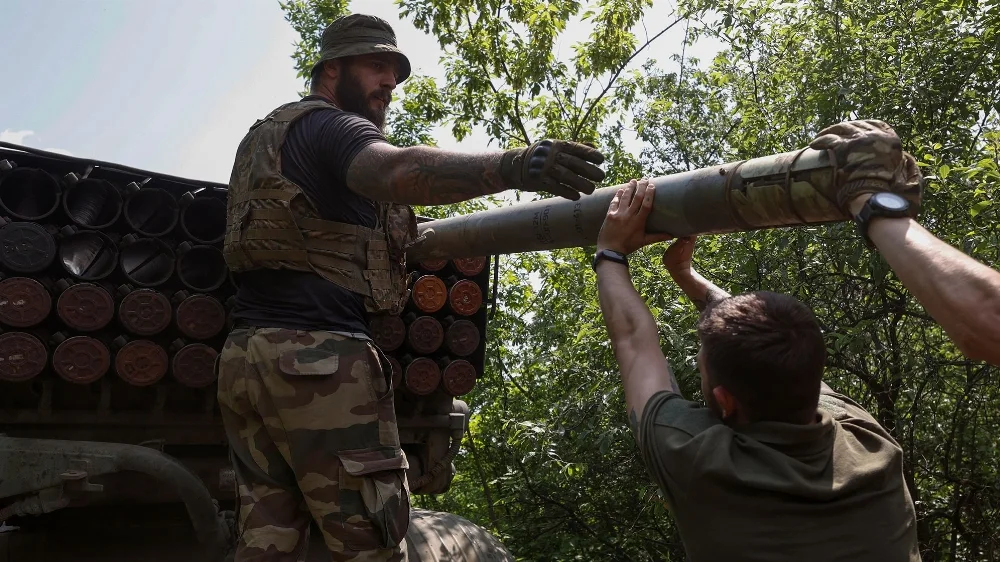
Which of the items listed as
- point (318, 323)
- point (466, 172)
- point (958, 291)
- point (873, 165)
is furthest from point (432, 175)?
point (958, 291)

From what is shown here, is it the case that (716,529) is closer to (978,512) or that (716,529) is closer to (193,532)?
(193,532)

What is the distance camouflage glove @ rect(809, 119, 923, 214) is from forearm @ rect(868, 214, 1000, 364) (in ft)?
1.69

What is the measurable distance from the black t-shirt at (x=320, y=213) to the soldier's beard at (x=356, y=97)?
1.11ft

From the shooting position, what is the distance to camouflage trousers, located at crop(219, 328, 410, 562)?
10.8 ft

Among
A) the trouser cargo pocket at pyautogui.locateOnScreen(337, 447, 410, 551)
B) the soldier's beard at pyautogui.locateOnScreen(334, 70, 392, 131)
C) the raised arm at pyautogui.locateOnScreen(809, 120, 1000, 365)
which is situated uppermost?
the soldier's beard at pyautogui.locateOnScreen(334, 70, 392, 131)

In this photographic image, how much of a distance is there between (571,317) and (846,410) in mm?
6729

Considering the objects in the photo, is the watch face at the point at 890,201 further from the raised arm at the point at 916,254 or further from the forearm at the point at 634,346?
the forearm at the point at 634,346

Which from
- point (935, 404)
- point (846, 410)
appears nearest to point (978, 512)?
point (935, 404)

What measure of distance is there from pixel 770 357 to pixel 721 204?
1.27 m

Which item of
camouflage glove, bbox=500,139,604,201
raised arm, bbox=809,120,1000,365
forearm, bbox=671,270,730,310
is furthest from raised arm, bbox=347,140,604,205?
raised arm, bbox=809,120,1000,365

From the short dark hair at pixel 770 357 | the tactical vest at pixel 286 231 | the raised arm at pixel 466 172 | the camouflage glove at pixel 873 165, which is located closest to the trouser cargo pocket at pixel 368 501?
the tactical vest at pixel 286 231

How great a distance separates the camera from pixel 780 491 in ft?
6.13

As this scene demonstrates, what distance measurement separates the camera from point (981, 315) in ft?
5.93

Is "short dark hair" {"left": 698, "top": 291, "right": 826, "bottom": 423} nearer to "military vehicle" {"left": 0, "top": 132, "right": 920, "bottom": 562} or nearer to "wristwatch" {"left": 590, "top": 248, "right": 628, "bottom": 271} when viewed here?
"wristwatch" {"left": 590, "top": 248, "right": 628, "bottom": 271}
